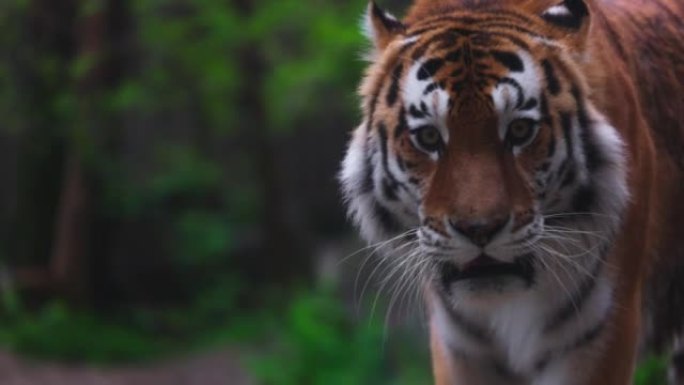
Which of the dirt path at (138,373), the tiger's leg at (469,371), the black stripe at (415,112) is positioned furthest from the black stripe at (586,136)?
the dirt path at (138,373)

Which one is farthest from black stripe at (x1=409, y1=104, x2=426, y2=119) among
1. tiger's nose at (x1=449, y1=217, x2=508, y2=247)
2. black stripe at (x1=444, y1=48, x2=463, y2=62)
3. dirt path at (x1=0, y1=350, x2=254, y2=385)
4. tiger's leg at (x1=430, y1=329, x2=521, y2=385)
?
dirt path at (x1=0, y1=350, x2=254, y2=385)

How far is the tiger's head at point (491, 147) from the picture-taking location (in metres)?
3.21

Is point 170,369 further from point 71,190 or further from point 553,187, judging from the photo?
point 553,187

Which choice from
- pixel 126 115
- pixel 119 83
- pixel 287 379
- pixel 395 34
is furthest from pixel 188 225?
pixel 395 34

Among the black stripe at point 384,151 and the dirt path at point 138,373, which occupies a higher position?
the black stripe at point 384,151

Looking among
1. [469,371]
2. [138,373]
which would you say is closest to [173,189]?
[138,373]

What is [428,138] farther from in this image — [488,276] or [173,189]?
[173,189]

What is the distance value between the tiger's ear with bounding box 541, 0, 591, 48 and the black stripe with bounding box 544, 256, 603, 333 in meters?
0.53

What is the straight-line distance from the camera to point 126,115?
13000 millimetres

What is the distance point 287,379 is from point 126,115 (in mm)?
5096

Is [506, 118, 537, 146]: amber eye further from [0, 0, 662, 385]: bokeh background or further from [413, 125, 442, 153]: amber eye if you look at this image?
[0, 0, 662, 385]: bokeh background

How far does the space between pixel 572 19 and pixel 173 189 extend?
10206mm

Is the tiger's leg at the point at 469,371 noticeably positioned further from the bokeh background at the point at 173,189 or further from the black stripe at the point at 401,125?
the bokeh background at the point at 173,189

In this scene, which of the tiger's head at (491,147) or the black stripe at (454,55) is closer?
the tiger's head at (491,147)
